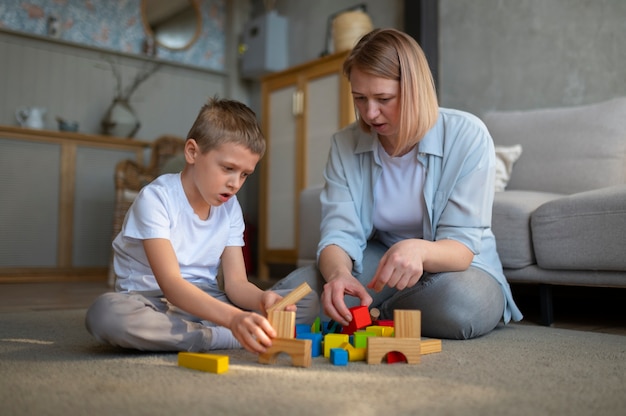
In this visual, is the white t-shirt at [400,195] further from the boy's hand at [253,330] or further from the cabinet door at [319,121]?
the cabinet door at [319,121]

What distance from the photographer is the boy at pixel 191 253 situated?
122cm

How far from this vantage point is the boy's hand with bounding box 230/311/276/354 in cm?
106

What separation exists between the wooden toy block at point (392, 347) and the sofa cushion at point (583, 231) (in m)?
0.92

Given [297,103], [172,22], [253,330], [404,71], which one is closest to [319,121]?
[297,103]

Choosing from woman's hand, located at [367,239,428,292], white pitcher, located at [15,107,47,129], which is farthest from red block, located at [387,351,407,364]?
white pitcher, located at [15,107,47,129]

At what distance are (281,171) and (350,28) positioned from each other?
3.42 feet

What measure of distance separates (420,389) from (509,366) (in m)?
0.29

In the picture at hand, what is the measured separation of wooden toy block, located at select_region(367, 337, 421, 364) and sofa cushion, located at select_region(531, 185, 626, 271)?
36.1 inches

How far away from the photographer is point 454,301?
59.4 inches

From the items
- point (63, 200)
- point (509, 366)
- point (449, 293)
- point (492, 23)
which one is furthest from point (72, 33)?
point (509, 366)

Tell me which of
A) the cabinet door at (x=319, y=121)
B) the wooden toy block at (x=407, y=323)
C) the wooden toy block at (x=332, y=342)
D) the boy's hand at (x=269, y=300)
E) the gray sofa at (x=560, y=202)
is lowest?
the wooden toy block at (x=332, y=342)

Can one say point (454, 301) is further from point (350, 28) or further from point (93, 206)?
point (93, 206)

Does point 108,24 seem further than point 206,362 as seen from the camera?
Yes

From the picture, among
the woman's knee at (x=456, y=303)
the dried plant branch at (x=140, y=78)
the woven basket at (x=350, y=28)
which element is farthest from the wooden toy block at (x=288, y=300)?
the dried plant branch at (x=140, y=78)
